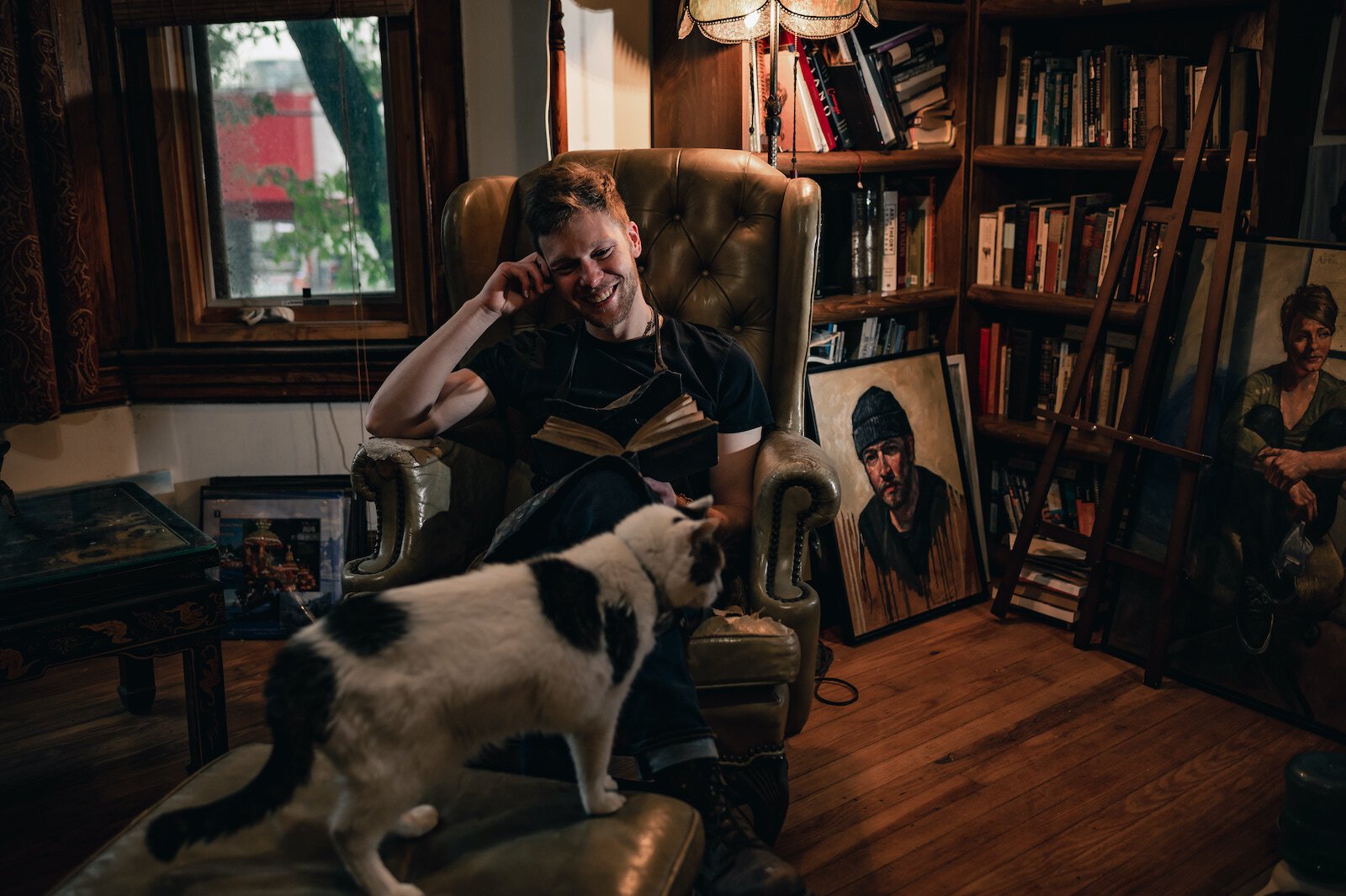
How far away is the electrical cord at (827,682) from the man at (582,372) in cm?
72

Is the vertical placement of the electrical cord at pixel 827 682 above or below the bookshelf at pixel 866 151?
below

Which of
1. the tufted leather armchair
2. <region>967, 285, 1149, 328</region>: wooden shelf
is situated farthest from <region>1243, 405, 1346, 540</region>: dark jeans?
the tufted leather armchair

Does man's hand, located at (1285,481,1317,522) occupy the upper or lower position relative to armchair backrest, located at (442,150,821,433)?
lower

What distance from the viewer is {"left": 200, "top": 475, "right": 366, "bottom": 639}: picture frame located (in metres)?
2.96

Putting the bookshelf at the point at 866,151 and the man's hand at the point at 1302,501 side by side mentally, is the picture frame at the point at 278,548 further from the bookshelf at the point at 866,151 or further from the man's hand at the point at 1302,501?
the man's hand at the point at 1302,501

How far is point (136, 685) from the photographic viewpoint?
2.51 meters

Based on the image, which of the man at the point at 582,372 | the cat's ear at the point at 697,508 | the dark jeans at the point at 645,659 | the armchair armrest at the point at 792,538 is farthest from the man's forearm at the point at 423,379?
the cat's ear at the point at 697,508

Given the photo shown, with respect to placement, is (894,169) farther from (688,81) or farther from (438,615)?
(438,615)

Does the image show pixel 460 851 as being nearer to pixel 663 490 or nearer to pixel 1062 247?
pixel 663 490

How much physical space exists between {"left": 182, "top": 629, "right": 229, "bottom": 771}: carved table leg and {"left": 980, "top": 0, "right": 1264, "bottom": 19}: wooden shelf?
2.54 m

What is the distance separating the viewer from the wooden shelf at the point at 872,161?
9.36ft

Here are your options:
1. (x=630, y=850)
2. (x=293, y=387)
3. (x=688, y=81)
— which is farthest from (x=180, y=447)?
(x=630, y=850)

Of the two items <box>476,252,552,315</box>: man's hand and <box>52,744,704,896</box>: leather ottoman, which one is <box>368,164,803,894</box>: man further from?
<box>52,744,704,896</box>: leather ottoman

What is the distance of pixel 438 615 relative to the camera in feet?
3.79
